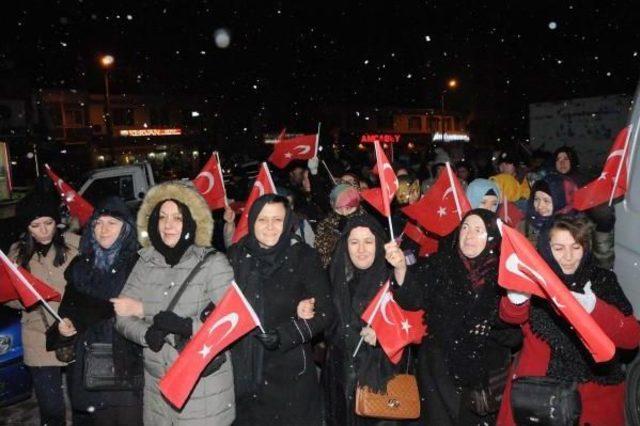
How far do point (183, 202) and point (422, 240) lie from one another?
9.58ft

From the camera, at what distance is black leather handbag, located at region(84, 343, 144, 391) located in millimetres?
3449

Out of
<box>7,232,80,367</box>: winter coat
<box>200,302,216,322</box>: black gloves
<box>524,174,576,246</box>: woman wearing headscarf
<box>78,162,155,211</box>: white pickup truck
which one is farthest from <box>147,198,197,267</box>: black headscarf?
<box>78,162,155,211</box>: white pickup truck

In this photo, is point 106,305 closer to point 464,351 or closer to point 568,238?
point 464,351

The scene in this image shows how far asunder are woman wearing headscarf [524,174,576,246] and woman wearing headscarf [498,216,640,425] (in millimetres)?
1773

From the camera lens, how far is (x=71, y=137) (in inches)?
1764

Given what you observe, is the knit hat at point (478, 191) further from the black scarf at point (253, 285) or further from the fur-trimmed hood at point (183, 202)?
the fur-trimmed hood at point (183, 202)

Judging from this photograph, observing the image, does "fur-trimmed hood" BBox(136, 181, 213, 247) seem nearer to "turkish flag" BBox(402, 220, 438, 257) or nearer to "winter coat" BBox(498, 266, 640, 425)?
"winter coat" BBox(498, 266, 640, 425)

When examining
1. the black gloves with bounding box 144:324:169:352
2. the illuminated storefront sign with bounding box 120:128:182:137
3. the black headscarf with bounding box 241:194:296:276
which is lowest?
the black gloves with bounding box 144:324:169:352

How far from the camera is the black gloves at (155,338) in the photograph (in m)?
3.01

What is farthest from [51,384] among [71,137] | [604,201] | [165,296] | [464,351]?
[71,137]

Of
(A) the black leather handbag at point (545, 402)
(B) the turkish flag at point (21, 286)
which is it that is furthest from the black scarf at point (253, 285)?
(A) the black leather handbag at point (545, 402)

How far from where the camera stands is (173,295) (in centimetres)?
321

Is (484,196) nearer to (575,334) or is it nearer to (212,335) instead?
(575,334)

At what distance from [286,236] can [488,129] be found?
51.6 meters
